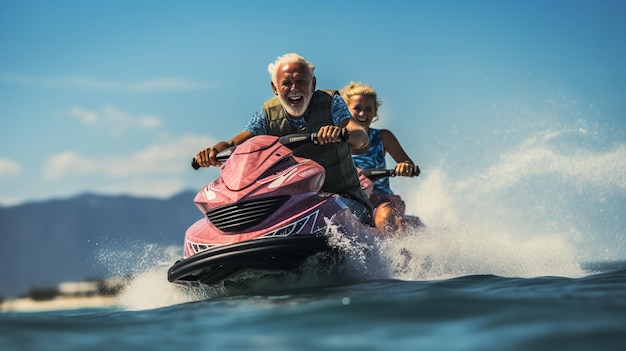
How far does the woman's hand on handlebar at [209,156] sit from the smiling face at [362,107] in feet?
7.78

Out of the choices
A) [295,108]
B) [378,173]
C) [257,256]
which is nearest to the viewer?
[257,256]

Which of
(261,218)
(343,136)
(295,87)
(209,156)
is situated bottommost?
(261,218)

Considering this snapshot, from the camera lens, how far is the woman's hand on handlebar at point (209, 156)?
18.6ft

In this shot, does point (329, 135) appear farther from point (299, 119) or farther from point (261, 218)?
point (299, 119)

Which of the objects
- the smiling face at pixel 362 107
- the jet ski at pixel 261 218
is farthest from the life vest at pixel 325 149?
the smiling face at pixel 362 107

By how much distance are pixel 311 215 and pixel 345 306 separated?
4.87 ft

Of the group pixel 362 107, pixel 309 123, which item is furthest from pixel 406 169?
pixel 309 123

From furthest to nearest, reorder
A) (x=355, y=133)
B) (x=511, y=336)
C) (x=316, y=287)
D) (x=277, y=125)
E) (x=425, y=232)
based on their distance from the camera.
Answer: (x=425, y=232)
(x=277, y=125)
(x=355, y=133)
(x=316, y=287)
(x=511, y=336)

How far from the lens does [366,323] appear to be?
3.10 metres

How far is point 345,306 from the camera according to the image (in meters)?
3.47

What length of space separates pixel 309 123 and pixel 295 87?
0.32 metres

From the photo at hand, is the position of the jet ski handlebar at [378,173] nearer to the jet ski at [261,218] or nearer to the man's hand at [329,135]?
the jet ski at [261,218]

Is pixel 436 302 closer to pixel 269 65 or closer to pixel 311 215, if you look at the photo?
pixel 311 215

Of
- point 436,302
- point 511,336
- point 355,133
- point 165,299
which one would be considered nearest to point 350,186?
point 355,133
